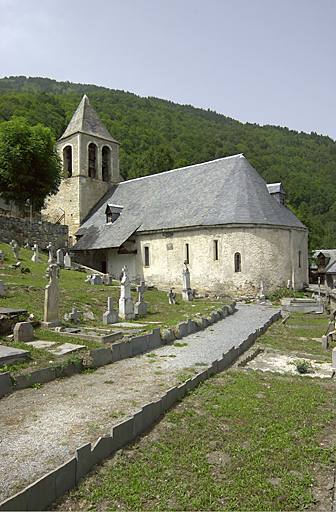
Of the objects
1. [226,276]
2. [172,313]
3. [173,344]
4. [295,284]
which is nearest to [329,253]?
[295,284]

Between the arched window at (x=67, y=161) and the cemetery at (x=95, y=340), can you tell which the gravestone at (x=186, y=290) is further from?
the arched window at (x=67, y=161)

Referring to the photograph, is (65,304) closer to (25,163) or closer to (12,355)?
(12,355)

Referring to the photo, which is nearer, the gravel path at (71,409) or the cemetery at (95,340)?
the gravel path at (71,409)

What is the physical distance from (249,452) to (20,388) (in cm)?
433

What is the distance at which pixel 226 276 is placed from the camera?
23.5 metres

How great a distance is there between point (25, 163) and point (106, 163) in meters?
9.60

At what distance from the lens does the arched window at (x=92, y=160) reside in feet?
116

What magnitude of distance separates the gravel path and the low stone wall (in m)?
20.6

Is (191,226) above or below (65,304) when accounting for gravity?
above

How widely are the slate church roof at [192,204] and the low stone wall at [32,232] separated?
1.57 m

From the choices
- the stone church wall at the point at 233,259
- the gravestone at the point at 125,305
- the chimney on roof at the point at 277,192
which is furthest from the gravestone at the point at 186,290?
the chimney on roof at the point at 277,192

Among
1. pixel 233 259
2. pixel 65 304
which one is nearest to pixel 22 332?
pixel 65 304

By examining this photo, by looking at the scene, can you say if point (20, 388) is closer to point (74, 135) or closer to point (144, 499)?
Result: point (144, 499)

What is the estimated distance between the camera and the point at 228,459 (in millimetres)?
4832
